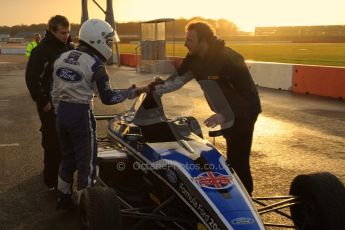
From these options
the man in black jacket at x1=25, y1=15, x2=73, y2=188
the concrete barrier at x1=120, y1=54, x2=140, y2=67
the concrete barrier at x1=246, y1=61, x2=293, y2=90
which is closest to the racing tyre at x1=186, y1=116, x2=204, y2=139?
the man in black jacket at x1=25, y1=15, x2=73, y2=188

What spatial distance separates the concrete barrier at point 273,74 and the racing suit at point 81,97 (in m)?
12.0

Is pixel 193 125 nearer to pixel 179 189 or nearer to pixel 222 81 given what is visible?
pixel 222 81

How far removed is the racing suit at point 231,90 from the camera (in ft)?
13.4

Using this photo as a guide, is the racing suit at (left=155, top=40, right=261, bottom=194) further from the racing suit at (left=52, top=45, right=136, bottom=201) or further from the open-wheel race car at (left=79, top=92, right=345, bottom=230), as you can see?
the racing suit at (left=52, top=45, right=136, bottom=201)

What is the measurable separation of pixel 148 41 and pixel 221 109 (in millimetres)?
22424

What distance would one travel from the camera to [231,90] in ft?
13.8

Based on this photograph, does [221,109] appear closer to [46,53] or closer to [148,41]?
[46,53]

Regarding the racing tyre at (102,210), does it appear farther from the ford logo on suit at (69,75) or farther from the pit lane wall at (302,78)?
the pit lane wall at (302,78)

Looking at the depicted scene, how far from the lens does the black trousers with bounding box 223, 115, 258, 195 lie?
436 cm

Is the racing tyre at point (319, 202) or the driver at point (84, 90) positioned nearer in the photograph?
the racing tyre at point (319, 202)

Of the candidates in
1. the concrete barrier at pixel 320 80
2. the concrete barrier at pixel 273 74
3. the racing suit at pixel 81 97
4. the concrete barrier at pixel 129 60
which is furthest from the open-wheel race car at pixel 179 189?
the concrete barrier at pixel 129 60

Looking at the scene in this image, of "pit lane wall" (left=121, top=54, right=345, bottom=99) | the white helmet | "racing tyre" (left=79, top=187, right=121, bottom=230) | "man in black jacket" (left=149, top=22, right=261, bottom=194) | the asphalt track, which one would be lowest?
the asphalt track

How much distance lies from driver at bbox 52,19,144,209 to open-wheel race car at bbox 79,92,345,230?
28 cm

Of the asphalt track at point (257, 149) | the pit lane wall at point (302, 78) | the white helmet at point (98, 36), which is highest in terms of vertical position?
the white helmet at point (98, 36)
